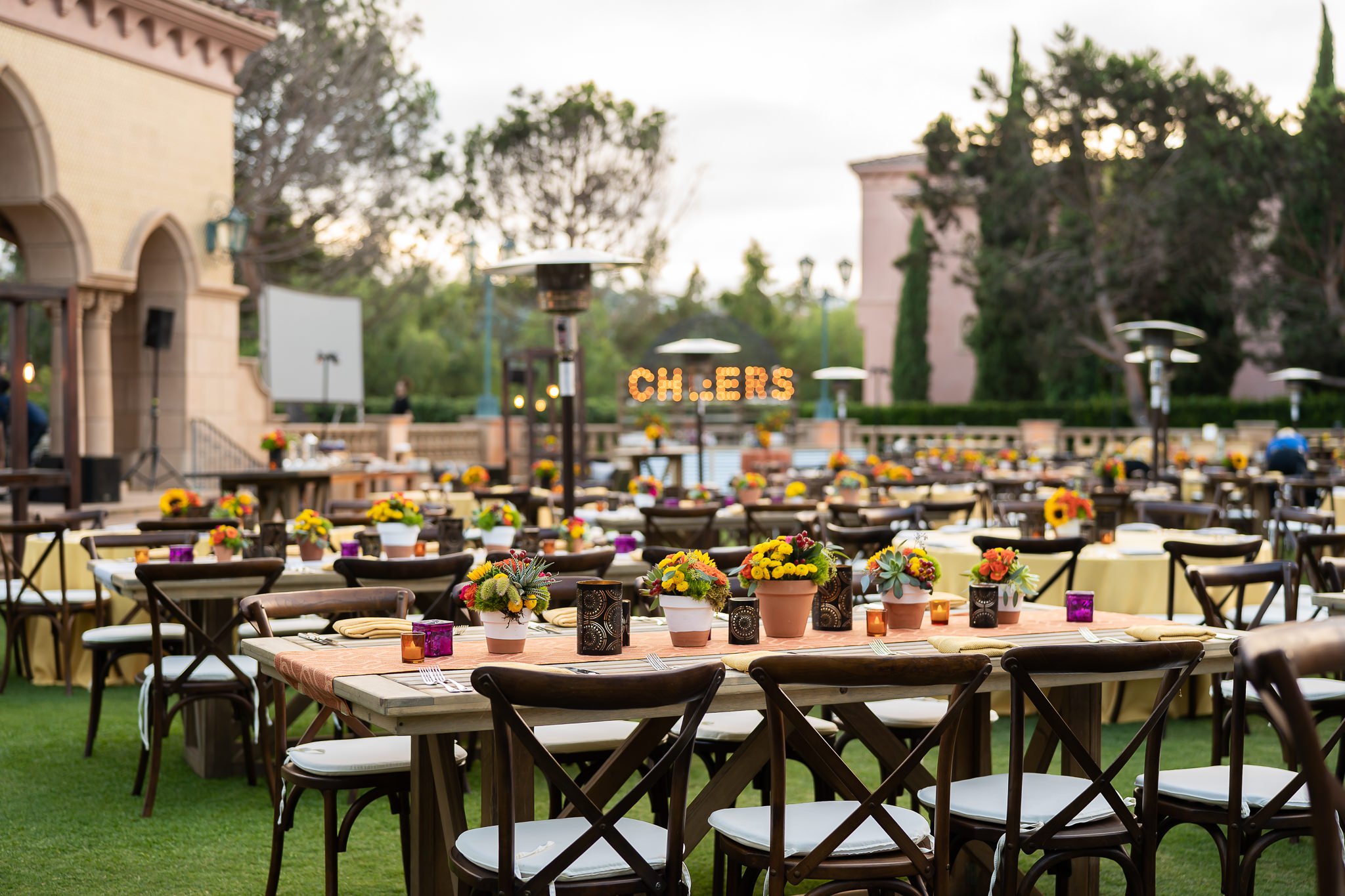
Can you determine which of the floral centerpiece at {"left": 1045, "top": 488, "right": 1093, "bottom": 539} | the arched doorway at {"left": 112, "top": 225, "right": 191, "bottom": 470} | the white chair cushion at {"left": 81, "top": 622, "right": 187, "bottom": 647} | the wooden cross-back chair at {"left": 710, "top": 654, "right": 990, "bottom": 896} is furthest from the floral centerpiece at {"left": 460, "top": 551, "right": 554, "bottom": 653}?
the arched doorway at {"left": 112, "top": 225, "right": 191, "bottom": 470}

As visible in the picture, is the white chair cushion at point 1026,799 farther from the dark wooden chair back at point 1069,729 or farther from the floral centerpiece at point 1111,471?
the floral centerpiece at point 1111,471

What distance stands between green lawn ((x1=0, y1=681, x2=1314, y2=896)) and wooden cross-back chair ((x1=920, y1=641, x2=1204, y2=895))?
1170 millimetres

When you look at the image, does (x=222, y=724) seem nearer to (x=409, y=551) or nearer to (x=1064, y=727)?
(x=409, y=551)

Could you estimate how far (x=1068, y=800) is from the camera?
3291mm

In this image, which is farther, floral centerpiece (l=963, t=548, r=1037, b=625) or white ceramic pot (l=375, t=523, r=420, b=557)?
white ceramic pot (l=375, t=523, r=420, b=557)

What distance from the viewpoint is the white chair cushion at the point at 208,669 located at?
16.7 ft

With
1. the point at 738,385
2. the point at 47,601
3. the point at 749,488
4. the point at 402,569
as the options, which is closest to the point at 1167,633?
the point at 402,569

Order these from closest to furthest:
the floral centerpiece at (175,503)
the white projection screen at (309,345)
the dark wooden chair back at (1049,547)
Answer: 1. the dark wooden chair back at (1049,547)
2. the floral centerpiece at (175,503)
3. the white projection screen at (309,345)

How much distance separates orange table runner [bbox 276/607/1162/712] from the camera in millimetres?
3236

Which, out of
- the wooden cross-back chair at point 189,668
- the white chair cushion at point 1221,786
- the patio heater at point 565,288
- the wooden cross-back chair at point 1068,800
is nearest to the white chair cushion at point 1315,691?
the white chair cushion at point 1221,786

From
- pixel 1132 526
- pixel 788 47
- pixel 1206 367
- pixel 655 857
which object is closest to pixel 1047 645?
pixel 655 857

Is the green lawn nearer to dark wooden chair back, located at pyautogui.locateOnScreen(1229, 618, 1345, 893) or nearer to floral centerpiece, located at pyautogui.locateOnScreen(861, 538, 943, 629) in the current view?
floral centerpiece, located at pyautogui.locateOnScreen(861, 538, 943, 629)

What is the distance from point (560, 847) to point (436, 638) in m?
0.69

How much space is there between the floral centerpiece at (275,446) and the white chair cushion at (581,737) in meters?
8.32
